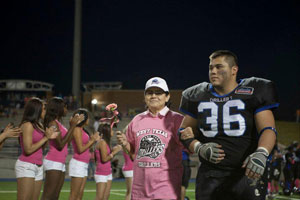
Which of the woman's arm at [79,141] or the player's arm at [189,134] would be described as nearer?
the player's arm at [189,134]

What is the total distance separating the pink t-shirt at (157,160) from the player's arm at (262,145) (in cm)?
112

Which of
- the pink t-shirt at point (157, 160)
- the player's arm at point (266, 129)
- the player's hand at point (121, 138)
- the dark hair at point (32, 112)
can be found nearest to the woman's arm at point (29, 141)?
the dark hair at point (32, 112)

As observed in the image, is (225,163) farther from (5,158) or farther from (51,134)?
(5,158)

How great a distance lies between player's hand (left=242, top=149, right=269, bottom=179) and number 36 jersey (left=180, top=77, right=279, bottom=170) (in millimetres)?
312

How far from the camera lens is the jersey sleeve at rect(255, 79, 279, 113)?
366 centimetres

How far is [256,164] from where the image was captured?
3322 millimetres

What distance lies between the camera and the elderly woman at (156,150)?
4445mm

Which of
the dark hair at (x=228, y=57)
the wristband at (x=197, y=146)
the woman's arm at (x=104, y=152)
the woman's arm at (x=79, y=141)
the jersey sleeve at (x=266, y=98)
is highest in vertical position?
the dark hair at (x=228, y=57)

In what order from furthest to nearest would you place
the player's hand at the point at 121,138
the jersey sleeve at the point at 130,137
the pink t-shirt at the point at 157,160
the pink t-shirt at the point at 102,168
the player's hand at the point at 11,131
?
1. the pink t-shirt at the point at 102,168
2. the player's hand at the point at 11,131
3. the jersey sleeve at the point at 130,137
4. the player's hand at the point at 121,138
5. the pink t-shirt at the point at 157,160

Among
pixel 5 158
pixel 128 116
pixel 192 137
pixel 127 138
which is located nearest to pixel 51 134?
pixel 127 138

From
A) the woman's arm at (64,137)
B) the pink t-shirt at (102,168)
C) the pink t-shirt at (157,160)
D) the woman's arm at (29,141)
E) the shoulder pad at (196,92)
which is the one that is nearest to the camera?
the shoulder pad at (196,92)

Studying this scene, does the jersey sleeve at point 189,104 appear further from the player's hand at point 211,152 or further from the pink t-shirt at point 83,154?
the pink t-shirt at point 83,154

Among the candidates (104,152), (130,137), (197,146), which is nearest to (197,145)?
(197,146)

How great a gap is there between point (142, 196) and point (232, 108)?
141 cm
